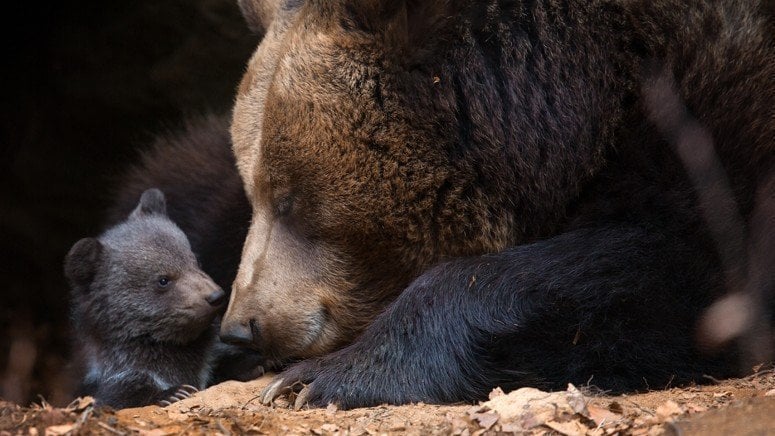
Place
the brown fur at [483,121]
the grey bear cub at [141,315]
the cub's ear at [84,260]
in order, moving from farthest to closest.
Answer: the cub's ear at [84,260]
the grey bear cub at [141,315]
the brown fur at [483,121]

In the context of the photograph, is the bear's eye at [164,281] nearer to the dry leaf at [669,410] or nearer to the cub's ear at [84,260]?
the cub's ear at [84,260]

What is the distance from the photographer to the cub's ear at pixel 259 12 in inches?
214

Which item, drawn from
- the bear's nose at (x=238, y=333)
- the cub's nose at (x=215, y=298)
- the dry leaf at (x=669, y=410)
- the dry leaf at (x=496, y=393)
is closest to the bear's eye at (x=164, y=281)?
the cub's nose at (x=215, y=298)

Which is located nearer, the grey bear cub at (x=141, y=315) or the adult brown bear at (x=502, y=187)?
the adult brown bear at (x=502, y=187)

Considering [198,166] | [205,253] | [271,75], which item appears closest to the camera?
[271,75]

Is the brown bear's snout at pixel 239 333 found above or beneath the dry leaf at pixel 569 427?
above

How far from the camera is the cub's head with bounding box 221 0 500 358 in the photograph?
4387mm

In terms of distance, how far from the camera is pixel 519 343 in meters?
4.07

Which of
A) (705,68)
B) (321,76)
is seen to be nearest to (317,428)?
(321,76)

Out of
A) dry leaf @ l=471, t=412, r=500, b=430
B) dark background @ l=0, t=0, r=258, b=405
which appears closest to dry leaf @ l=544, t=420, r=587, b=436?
dry leaf @ l=471, t=412, r=500, b=430

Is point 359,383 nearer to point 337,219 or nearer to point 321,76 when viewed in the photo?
point 337,219

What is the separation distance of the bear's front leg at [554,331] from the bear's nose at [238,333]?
48cm

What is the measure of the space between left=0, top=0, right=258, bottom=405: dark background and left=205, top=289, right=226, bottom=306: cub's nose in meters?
2.37

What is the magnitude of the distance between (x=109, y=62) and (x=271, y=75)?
3.33 m
